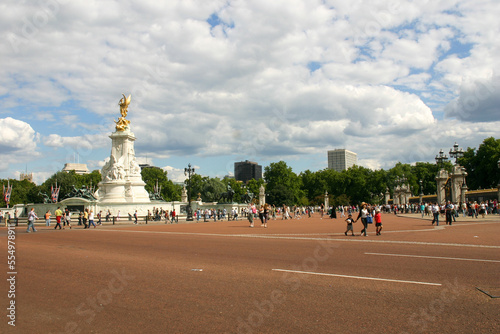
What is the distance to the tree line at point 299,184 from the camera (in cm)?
9775

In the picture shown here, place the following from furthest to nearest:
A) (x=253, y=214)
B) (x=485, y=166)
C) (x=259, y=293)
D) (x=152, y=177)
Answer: (x=152, y=177) < (x=485, y=166) < (x=253, y=214) < (x=259, y=293)

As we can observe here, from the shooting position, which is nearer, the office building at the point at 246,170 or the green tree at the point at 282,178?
the green tree at the point at 282,178

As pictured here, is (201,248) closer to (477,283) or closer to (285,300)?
(285,300)

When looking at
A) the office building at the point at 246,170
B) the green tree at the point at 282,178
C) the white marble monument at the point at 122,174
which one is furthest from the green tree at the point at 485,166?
the office building at the point at 246,170

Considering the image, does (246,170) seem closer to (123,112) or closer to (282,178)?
(282,178)

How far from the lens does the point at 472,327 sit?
5.25 metres

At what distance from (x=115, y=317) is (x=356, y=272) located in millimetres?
5418

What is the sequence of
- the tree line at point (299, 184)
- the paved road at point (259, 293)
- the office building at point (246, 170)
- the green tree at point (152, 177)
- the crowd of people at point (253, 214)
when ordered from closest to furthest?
the paved road at point (259, 293) → the crowd of people at point (253, 214) → the tree line at point (299, 184) → the green tree at point (152, 177) → the office building at point (246, 170)

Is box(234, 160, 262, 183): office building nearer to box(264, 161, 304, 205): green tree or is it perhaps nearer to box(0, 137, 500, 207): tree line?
box(0, 137, 500, 207): tree line

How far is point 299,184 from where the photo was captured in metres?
114

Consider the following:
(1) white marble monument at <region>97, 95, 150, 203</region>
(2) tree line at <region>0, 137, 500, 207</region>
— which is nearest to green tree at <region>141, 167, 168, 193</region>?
(2) tree line at <region>0, 137, 500, 207</region>

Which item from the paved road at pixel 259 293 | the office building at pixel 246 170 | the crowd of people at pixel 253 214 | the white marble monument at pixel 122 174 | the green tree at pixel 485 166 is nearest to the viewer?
the paved road at pixel 259 293

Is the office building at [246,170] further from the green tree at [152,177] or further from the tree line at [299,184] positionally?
the green tree at [152,177]

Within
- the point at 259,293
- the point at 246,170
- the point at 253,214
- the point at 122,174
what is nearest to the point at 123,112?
the point at 122,174
